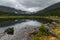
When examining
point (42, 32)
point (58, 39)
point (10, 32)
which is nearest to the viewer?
point (58, 39)

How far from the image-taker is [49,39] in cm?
2791

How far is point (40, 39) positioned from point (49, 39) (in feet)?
4.45

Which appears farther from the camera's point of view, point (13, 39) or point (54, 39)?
point (13, 39)

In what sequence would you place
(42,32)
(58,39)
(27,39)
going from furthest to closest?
(42,32) < (27,39) < (58,39)

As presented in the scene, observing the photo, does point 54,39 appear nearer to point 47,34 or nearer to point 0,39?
point 47,34

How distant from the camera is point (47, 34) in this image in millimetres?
31172

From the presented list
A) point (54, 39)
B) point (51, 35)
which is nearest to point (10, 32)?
point (51, 35)

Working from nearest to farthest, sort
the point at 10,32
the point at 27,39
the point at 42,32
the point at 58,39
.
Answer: the point at 58,39 → the point at 27,39 → the point at 42,32 → the point at 10,32

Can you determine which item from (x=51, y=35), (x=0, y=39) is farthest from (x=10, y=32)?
(x=51, y=35)

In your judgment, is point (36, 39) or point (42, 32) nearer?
point (36, 39)

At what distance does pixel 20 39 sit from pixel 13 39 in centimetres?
129

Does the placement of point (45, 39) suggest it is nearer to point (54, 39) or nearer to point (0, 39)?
point (54, 39)

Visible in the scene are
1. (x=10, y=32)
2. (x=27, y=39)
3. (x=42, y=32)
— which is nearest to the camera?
(x=27, y=39)

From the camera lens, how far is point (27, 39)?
98.0ft
